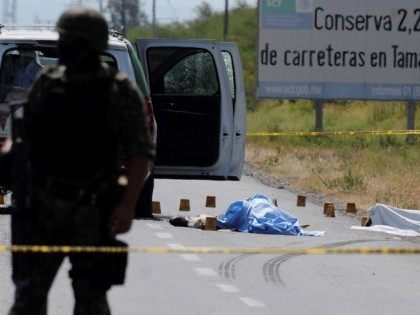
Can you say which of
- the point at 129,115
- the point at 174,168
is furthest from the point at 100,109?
the point at 174,168

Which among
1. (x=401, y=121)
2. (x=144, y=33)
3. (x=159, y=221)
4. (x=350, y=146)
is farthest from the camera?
(x=144, y=33)

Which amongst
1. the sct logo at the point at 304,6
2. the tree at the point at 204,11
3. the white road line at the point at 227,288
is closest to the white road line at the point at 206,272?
the white road line at the point at 227,288

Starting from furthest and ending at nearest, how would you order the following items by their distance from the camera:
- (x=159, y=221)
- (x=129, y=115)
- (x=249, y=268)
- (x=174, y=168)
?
(x=174, y=168)
(x=159, y=221)
(x=249, y=268)
(x=129, y=115)

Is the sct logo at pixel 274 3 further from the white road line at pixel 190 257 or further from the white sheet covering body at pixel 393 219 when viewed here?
the white road line at pixel 190 257

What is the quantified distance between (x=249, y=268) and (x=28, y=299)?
20.6 ft

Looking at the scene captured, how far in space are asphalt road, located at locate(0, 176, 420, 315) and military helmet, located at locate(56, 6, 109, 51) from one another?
11.2ft

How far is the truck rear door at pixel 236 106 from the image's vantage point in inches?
748

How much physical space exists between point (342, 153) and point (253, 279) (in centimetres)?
2336

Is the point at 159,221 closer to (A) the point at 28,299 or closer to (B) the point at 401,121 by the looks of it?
(A) the point at 28,299

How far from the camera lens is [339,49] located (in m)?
40.7

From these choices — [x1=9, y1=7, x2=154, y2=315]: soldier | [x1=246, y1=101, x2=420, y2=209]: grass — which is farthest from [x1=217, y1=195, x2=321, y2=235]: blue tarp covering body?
[x1=9, y1=7, x2=154, y2=315]: soldier

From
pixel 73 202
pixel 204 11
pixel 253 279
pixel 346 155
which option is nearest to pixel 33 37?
pixel 253 279

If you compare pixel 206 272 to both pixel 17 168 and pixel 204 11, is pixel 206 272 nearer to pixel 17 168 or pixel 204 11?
pixel 17 168

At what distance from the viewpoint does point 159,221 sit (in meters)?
17.5
